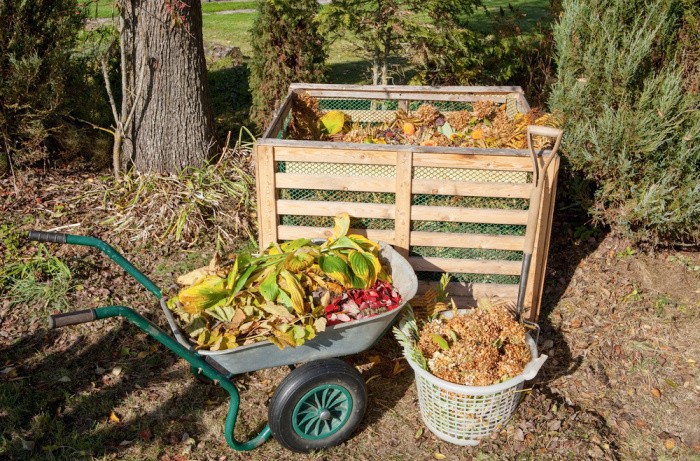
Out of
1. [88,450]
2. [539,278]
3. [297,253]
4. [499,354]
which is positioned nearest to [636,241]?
[539,278]

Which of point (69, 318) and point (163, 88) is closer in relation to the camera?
point (69, 318)

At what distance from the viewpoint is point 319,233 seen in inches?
163

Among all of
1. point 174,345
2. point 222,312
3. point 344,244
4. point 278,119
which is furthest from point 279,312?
point 278,119

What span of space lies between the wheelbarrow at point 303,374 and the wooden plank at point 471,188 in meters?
0.67

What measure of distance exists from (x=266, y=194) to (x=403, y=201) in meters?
0.82

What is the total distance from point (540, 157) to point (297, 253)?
149 centimetres

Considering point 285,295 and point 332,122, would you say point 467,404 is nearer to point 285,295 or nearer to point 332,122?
point 285,295

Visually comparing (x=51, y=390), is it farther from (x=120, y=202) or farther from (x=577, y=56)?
(x=577, y=56)

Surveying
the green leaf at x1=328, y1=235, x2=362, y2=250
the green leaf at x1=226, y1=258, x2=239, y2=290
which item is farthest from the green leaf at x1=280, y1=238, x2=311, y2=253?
the green leaf at x1=226, y1=258, x2=239, y2=290

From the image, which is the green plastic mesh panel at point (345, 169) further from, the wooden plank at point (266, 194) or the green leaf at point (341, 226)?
the green leaf at point (341, 226)

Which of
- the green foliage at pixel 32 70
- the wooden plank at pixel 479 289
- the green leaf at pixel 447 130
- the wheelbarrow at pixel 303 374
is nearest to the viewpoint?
the wheelbarrow at pixel 303 374

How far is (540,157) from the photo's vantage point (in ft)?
12.5

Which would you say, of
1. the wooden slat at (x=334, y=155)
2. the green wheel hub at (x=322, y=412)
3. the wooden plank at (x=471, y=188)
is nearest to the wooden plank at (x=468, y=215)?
the wooden plank at (x=471, y=188)

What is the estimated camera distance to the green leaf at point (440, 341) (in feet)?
11.2
